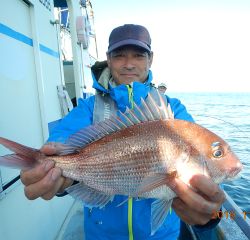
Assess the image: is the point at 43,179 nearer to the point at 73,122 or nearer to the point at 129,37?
the point at 73,122

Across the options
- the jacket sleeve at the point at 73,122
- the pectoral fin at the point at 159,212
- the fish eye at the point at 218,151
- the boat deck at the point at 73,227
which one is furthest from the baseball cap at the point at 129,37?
the boat deck at the point at 73,227

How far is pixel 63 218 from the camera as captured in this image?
3148 mm

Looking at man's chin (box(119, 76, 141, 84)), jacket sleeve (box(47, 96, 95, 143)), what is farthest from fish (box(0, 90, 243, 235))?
man's chin (box(119, 76, 141, 84))

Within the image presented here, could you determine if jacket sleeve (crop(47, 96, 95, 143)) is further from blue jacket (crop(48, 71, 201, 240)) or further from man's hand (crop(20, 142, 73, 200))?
man's hand (crop(20, 142, 73, 200))

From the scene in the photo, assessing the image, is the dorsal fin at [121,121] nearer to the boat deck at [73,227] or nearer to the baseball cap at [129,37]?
the baseball cap at [129,37]

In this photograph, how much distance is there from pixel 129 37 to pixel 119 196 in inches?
70.9

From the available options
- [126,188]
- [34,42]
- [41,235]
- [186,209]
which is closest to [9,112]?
[34,42]

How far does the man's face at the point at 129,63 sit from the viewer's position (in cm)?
205

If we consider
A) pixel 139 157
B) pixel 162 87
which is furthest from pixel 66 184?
pixel 162 87

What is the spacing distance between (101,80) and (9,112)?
1.10 meters

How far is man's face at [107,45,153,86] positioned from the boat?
1.21 meters

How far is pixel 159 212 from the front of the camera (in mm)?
1368

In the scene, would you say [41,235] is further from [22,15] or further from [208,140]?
[22,15]

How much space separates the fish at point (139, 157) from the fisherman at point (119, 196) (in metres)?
0.10
